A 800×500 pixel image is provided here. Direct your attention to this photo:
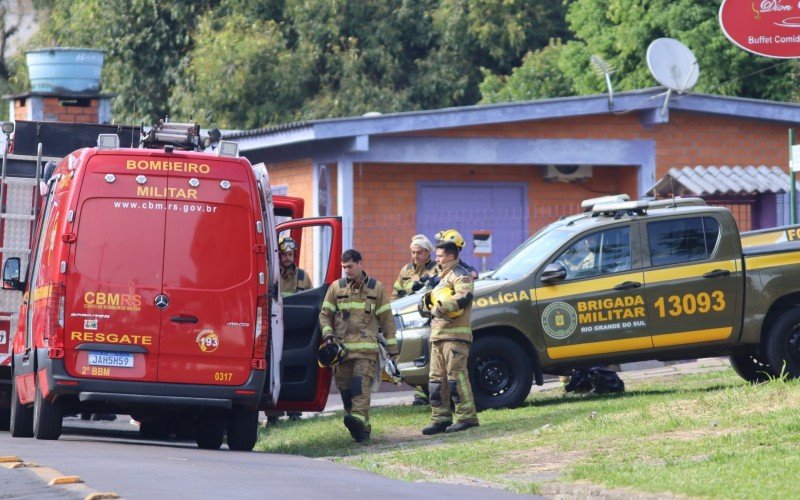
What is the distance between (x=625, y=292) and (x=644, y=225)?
0.71m

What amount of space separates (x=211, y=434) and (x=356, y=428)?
1348 mm

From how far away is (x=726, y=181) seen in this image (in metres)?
23.0

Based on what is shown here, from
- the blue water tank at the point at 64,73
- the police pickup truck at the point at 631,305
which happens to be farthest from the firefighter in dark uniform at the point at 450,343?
the blue water tank at the point at 64,73

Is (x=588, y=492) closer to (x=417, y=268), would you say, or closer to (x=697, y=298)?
(x=697, y=298)

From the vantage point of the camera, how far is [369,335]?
13.9 m

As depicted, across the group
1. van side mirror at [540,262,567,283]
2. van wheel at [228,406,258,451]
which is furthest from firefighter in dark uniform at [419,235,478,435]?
van wheel at [228,406,258,451]

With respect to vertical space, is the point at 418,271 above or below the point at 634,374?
above

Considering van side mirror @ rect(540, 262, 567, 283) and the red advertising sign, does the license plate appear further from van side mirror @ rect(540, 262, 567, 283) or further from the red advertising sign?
the red advertising sign

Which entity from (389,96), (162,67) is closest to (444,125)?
(389,96)

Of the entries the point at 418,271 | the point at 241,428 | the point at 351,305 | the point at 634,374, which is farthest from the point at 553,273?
the point at 634,374

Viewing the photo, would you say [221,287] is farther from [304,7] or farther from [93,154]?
[304,7]

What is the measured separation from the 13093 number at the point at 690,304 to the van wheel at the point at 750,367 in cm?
86

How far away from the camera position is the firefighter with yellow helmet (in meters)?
15.7

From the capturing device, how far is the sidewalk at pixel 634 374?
60.7 feet
